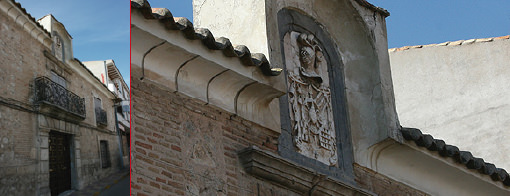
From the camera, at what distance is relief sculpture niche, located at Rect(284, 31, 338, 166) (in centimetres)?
635

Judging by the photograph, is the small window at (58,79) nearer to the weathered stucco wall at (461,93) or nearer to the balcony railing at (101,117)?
the balcony railing at (101,117)

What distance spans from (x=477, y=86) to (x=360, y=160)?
26.1 ft

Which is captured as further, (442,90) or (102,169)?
(442,90)

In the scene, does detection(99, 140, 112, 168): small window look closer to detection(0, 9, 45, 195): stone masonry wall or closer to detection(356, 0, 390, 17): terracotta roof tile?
detection(0, 9, 45, 195): stone masonry wall

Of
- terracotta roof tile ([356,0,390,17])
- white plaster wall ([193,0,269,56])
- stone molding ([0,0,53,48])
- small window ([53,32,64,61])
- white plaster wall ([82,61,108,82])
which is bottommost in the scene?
white plaster wall ([82,61,108,82])

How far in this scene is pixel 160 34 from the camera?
4.60m

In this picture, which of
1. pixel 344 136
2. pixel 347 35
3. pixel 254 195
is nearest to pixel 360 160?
pixel 344 136

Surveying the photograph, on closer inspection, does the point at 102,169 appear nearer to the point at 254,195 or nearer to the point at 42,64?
the point at 42,64

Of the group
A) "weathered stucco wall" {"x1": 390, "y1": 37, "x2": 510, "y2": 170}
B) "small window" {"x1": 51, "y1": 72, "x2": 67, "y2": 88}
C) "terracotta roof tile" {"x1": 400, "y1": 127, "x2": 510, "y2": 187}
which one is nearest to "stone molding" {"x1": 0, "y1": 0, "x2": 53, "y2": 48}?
"small window" {"x1": 51, "y1": 72, "x2": 67, "y2": 88}

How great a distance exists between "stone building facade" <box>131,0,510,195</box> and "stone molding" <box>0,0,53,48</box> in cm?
124

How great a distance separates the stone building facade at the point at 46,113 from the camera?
2.42 meters

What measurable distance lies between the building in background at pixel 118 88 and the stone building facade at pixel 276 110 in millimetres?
573

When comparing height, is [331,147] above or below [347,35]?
below

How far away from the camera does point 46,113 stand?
2539mm
